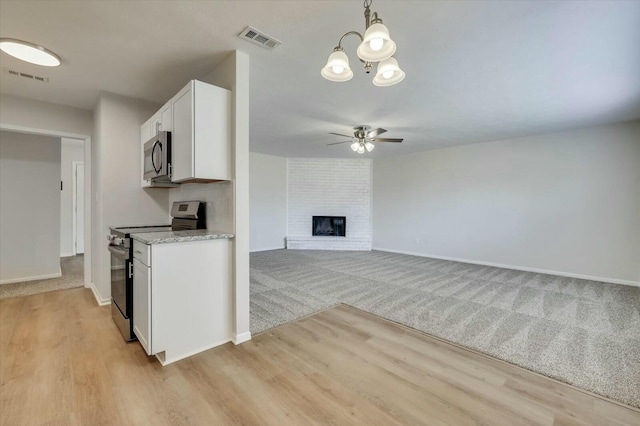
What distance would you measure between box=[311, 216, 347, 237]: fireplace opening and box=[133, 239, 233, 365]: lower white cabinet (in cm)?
538

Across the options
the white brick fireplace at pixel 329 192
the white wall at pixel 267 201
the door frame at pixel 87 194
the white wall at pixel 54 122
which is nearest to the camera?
the white wall at pixel 54 122

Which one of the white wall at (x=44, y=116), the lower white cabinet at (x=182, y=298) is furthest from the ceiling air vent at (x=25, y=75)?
the lower white cabinet at (x=182, y=298)

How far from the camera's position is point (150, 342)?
79.7 inches

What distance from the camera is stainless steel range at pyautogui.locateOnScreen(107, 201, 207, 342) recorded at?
2.38m

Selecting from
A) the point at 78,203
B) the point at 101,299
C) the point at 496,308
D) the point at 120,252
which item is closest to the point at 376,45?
the point at 120,252

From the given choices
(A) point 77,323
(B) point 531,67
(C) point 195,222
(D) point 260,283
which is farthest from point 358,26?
(A) point 77,323

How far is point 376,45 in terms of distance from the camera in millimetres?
1516

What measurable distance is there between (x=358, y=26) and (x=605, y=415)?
3.02 meters

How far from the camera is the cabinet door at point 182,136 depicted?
89.7 inches

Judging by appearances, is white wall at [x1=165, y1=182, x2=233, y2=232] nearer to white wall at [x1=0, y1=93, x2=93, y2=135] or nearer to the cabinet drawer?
the cabinet drawer

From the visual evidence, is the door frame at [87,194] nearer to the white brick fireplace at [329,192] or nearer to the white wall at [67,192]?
the white wall at [67,192]

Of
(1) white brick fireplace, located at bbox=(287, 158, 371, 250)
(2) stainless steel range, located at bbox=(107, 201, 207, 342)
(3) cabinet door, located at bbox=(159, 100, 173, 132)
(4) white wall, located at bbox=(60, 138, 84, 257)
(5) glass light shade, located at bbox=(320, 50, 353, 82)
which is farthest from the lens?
(1) white brick fireplace, located at bbox=(287, 158, 371, 250)

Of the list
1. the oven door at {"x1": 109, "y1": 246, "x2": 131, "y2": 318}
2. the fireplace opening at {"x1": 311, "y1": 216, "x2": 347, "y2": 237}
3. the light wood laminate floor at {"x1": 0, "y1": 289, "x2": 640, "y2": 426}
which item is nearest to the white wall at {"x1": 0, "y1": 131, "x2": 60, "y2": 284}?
the light wood laminate floor at {"x1": 0, "y1": 289, "x2": 640, "y2": 426}

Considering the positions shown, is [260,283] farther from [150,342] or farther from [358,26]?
[358,26]
